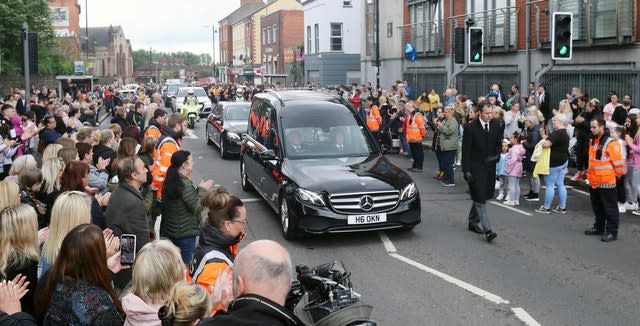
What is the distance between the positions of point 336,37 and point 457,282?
47.2m

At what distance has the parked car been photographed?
20.0 m

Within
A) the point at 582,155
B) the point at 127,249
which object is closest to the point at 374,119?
the point at 582,155

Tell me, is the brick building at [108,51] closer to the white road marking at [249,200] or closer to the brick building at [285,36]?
the brick building at [285,36]

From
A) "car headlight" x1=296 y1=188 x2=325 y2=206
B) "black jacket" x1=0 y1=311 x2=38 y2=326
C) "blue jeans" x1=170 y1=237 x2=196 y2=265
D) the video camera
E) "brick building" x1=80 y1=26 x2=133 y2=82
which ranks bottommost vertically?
"blue jeans" x1=170 y1=237 x2=196 y2=265

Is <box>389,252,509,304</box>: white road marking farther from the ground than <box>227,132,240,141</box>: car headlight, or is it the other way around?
<box>227,132,240,141</box>: car headlight

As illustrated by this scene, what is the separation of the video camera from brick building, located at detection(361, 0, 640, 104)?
1597 cm

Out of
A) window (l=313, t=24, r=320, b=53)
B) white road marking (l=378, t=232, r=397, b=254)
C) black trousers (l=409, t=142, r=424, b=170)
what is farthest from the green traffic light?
window (l=313, t=24, r=320, b=53)

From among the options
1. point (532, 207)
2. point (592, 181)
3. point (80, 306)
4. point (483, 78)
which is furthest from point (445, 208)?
point (483, 78)

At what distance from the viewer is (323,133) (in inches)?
455

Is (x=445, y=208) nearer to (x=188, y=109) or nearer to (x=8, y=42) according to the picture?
(x=188, y=109)

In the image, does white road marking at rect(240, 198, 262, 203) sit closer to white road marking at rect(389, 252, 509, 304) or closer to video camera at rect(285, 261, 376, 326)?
white road marking at rect(389, 252, 509, 304)

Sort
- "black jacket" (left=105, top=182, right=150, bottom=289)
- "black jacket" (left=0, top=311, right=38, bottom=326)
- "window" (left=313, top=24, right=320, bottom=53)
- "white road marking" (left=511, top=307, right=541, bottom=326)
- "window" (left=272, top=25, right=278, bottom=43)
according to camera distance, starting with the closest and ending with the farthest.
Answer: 1. "black jacket" (left=0, top=311, right=38, bottom=326)
2. "black jacket" (left=105, top=182, right=150, bottom=289)
3. "white road marking" (left=511, top=307, right=541, bottom=326)
4. "window" (left=313, top=24, right=320, bottom=53)
5. "window" (left=272, top=25, right=278, bottom=43)

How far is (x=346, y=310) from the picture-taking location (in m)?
2.94

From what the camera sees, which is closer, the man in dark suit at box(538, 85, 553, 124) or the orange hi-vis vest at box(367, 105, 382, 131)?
the man in dark suit at box(538, 85, 553, 124)
